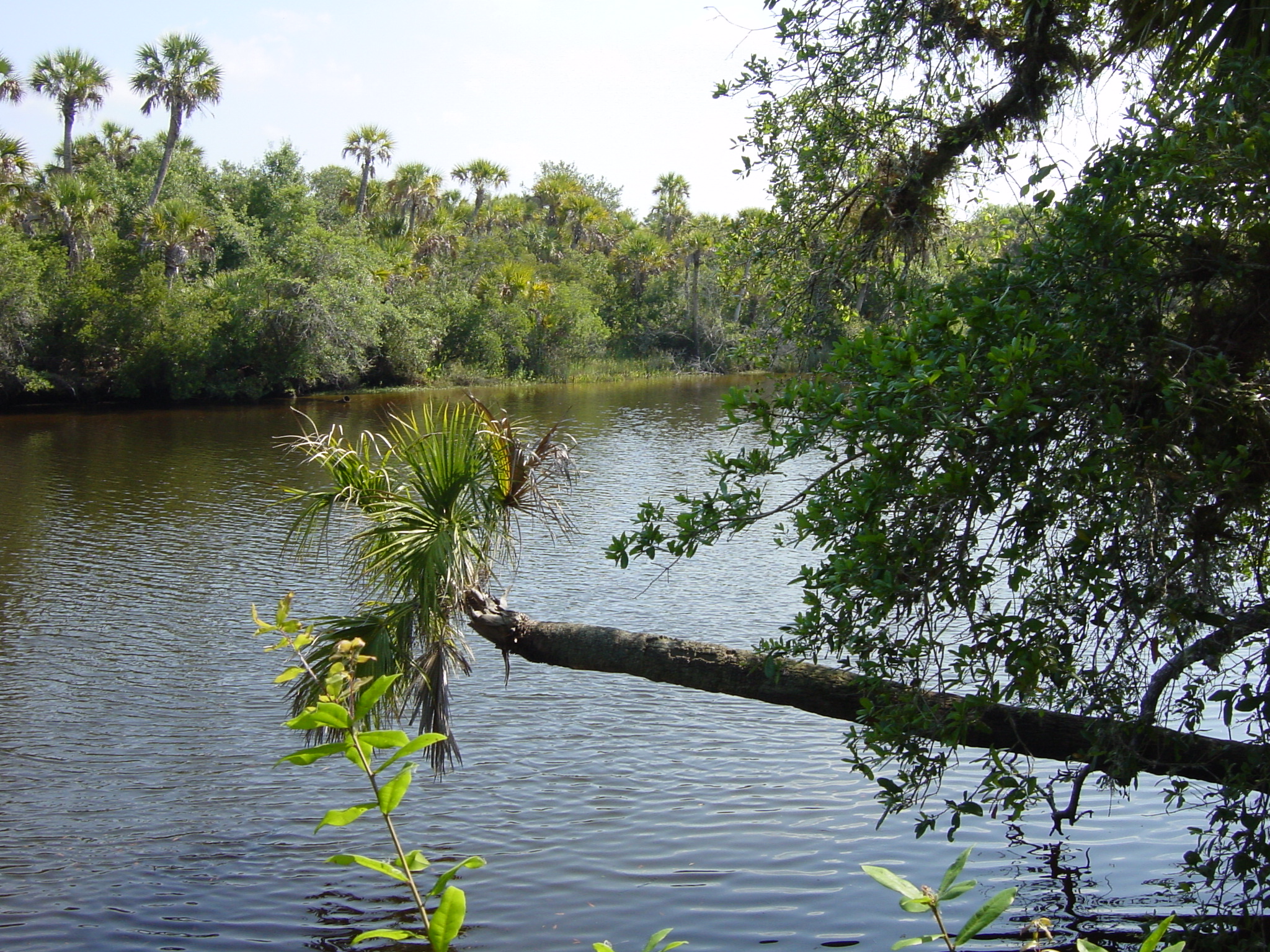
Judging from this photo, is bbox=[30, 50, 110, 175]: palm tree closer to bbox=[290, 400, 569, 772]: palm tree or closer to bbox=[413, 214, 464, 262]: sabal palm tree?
bbox=[413, 214, 464, 262]: sabal palm tree

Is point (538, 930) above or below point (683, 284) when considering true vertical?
below

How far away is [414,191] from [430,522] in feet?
164

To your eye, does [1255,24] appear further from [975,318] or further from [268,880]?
[268,880]

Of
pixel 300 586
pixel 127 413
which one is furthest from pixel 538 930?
pixel 127 413

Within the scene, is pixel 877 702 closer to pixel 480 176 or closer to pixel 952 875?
pixel 952 875

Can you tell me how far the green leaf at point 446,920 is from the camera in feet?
4.40

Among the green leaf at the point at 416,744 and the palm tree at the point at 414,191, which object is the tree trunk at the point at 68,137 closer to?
the palm tree at the point at 414,191

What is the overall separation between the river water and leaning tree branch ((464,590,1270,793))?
1.90 meters

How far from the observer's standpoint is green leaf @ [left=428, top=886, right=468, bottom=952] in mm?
1341

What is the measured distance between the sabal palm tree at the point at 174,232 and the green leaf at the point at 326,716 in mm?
42560

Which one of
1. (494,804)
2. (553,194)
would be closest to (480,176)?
(553,194)

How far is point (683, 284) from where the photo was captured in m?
62.3

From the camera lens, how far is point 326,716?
1287 millimetres

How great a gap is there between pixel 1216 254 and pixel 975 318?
3.55 feet
